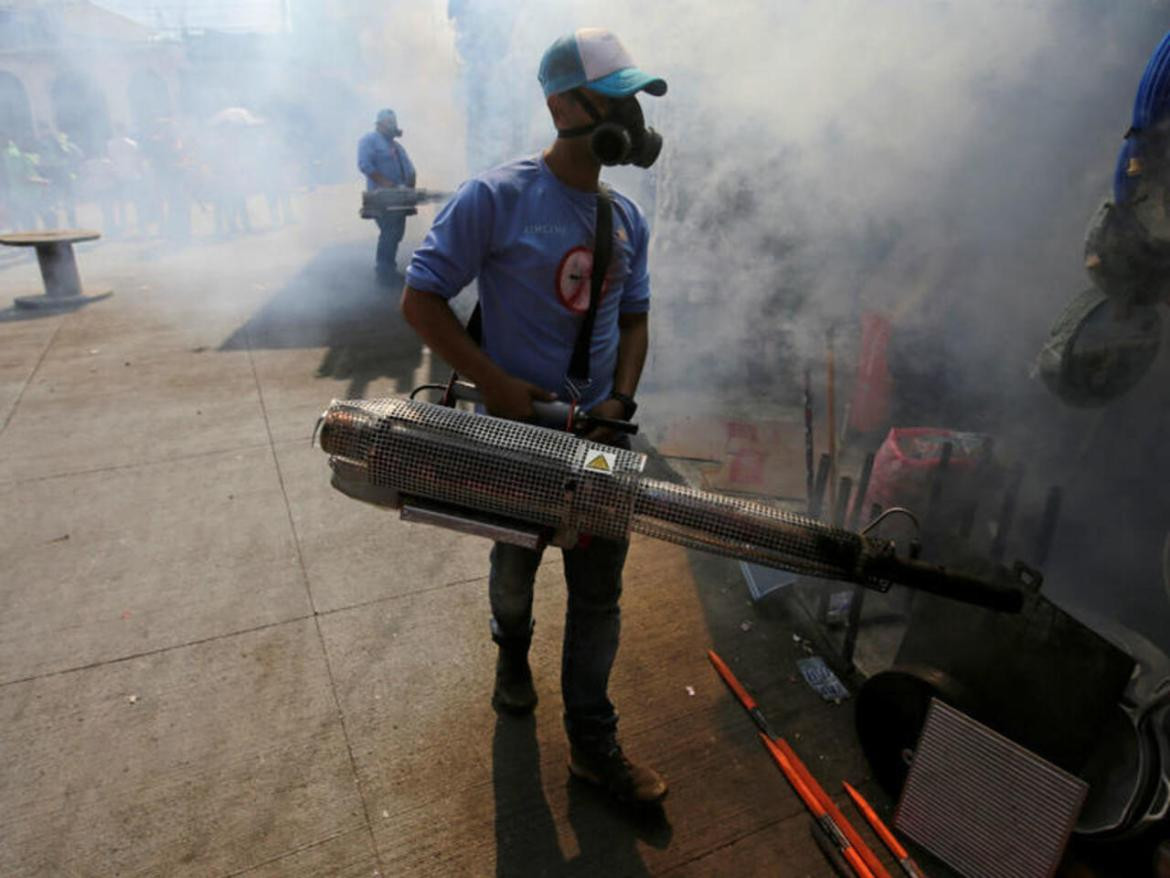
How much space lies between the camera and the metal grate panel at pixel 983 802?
1.89 m

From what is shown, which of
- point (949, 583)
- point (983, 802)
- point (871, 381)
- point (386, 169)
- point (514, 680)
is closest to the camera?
point (949, 583)

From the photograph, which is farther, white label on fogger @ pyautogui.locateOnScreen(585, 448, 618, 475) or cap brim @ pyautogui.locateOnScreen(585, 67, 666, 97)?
cap brim @ pyautogui.locateOnScreen(585, 67, 666, 97)

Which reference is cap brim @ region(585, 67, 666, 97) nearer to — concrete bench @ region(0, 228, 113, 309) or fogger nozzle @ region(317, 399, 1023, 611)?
fogger nozzle @ region(317, 399, 1023, 611)

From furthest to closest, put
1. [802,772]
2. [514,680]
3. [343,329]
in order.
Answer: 1. [343,329]
2. [514,680]
3. [802,772]

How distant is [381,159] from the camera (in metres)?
8.59

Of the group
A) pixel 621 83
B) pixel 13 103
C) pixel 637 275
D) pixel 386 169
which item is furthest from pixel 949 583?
pixel 13 103

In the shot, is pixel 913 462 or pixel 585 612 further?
pixel 913 462

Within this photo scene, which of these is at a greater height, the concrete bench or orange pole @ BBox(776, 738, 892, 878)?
the concrete bench

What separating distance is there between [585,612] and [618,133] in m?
1.35

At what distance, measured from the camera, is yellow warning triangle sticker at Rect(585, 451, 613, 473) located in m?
1.62

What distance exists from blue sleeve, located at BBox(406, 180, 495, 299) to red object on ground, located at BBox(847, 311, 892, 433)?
399cm

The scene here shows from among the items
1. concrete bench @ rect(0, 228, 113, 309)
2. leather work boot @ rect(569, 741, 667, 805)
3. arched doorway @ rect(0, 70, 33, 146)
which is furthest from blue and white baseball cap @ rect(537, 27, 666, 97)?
arched doorway @ rect(0, 70, 33, 146)

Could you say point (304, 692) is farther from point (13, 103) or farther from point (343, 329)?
point (13, 103)

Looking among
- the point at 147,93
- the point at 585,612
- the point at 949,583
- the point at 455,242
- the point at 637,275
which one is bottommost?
the point at 585,612
